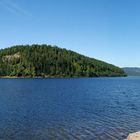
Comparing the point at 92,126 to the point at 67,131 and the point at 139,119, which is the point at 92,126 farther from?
the point at 139,119

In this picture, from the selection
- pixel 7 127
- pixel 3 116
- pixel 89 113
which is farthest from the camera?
pixel 89 113

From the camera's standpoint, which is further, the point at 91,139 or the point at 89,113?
the point at 89,113

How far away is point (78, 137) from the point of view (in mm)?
31203

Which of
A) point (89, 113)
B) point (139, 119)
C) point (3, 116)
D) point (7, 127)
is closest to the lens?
point (7, 127)

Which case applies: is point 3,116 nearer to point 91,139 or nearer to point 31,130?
point 31,130

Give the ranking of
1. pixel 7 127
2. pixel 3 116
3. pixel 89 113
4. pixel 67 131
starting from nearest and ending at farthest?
pixel 67 131 < pixel 7 127 < pixel 3 116 < pixel 89 113

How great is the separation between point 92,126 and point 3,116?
15507mm

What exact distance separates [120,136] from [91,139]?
347 centimetres

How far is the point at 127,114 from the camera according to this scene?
47.0 m

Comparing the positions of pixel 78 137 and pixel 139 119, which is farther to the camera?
pixel 139 119

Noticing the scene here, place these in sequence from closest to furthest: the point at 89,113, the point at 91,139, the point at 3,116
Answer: the point at 91,139, the point at 3,116, the point at 89,113

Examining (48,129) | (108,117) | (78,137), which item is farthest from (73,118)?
(78,137)

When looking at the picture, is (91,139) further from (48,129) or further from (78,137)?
(48,129)

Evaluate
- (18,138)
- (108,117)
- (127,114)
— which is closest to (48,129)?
(18,138)
